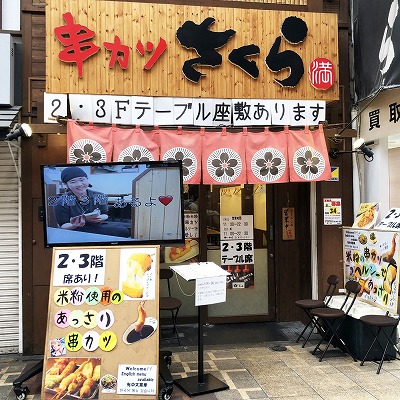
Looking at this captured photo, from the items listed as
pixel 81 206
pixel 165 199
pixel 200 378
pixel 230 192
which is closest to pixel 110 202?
pixel 81 206

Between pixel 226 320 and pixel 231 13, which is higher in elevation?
pixel 231 13

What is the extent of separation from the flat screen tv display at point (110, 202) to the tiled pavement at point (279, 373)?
204 cm

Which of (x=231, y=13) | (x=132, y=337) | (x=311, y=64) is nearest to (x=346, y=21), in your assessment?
(x=311, y=64)

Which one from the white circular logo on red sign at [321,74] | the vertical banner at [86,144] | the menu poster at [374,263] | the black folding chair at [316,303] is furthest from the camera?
the white circular logo on red sign at [321,74]

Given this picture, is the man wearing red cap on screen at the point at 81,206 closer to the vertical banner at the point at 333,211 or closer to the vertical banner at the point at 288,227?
the vertical banner at the point at 333,211

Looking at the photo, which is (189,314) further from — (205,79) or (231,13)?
(231,13)

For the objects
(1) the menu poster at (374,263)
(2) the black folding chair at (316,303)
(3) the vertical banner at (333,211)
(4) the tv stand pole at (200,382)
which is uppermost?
(3) the vertical banner at (333,211)

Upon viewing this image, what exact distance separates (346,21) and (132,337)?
6784mm

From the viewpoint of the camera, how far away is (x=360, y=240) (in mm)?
7312

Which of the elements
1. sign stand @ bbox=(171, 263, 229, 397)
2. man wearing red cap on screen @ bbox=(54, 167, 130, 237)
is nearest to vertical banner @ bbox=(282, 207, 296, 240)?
sign stand @ bbox=(171, 263, 229, 397)

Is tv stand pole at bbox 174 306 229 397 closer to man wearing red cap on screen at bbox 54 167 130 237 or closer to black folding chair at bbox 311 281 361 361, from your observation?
man wearing red cap on screen at bbox 54 167 130 237

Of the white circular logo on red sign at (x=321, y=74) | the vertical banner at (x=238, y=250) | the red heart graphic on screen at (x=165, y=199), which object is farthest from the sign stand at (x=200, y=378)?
the white circular logo on red sign at (x=321, y=74)

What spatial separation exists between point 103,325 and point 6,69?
4378 mm

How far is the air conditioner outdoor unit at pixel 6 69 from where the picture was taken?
270 inches
